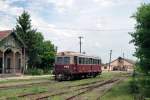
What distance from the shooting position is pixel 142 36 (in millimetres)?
27188

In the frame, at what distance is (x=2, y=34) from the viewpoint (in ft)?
174

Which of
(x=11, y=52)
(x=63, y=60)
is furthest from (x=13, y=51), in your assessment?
(x=63, y=60)

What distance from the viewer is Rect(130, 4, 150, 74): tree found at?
2661 cm

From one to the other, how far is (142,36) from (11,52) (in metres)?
31.6

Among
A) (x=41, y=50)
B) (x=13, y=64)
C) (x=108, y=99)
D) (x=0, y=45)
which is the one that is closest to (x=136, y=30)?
(x=108, y=99)

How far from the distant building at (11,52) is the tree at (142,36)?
26418mm

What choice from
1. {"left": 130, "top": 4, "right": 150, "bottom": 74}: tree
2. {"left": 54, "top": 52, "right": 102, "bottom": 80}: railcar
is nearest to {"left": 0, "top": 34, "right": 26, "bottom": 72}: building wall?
{"left": 54, "top": 52, "right": 102, "bottom": 80}: railcar

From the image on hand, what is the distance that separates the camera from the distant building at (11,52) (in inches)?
2055

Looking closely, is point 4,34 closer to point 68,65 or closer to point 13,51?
point 13,51

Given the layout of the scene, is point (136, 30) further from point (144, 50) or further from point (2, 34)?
point (2, 34)

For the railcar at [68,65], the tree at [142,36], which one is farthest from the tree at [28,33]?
the tree at [142,36]

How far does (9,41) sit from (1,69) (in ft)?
13.3

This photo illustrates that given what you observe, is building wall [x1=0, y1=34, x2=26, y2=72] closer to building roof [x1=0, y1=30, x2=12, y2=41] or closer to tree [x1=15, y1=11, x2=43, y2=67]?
building roof [x1=0, y1=30, x2=12, y2=41]

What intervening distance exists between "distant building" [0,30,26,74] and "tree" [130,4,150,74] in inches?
1040
